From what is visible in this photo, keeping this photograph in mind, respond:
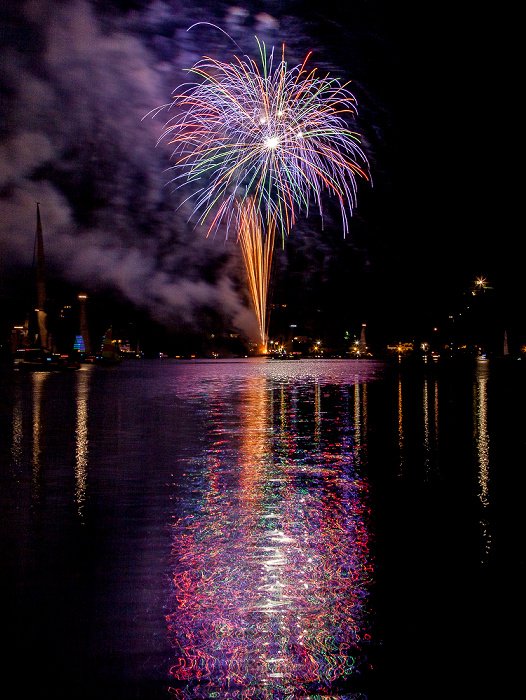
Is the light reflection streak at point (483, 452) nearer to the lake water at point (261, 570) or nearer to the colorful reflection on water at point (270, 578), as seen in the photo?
the lake water at point (261, 570)

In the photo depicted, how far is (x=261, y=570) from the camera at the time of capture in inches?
170

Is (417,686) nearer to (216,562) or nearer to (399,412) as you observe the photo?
(216,562)

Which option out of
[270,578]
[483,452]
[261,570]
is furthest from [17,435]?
[270,578]

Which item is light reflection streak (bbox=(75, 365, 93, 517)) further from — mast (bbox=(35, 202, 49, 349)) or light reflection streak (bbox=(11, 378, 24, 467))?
mast (bbox=(35, 202, 49, 349))

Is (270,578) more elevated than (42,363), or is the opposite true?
(42,363)

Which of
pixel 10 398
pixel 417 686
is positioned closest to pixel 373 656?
pixel 417 686

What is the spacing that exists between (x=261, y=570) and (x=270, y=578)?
7.0 inches

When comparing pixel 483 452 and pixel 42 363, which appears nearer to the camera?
pixel 483 452

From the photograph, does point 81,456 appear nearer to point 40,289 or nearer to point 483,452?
point 483,452

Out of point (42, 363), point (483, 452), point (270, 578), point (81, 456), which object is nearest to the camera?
point (270, 578)

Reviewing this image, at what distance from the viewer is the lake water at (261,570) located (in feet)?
9.83

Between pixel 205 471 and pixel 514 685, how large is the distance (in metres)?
5.58

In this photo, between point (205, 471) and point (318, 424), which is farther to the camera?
point (318, 424)

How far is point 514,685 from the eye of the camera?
9.44 feet
